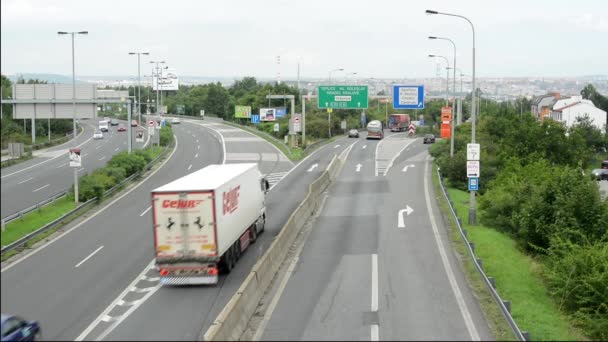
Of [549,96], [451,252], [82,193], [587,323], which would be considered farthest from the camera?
[549,96]

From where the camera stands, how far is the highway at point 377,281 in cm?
1827

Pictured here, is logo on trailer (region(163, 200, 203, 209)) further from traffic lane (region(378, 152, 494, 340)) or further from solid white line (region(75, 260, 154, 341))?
traffic lane (region(378, 152, 494, 340))

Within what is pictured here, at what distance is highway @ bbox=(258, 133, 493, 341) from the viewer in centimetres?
1827

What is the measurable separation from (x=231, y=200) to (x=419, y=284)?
22.3ft

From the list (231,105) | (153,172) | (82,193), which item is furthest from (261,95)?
(82,193)

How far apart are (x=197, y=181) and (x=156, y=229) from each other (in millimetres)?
2701

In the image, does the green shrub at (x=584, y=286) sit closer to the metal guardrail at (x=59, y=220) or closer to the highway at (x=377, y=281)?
the highway at (x=377, y=281)

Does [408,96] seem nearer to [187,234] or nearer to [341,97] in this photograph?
[341,97]

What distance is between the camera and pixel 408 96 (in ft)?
205

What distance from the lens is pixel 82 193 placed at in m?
39.5

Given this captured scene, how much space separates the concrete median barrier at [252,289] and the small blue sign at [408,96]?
92.8ft

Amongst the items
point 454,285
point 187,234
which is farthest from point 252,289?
point 454,285

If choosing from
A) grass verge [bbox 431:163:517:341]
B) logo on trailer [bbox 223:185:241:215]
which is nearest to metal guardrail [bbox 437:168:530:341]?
grass verge [bbox 431:163:517:341]

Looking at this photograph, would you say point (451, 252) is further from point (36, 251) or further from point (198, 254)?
point (36, 251)
